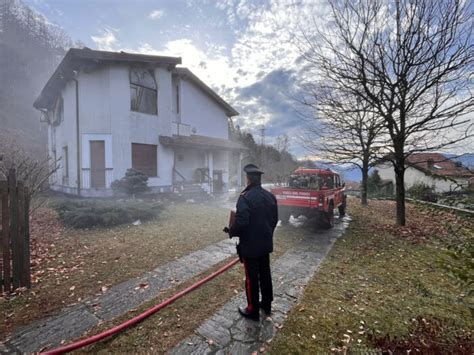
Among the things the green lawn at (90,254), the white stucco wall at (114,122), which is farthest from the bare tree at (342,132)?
the white stucco wall at (114,122)

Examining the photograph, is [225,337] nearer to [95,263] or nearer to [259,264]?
[259,264]

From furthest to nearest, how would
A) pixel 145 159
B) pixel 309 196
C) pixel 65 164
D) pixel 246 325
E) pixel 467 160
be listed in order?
1. pixel 65 164
2. pixel 145 159
3. pixel 309 196
4. pixel 467 160
5. pixel 246 325

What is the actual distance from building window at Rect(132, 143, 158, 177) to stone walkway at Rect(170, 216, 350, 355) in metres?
10.9

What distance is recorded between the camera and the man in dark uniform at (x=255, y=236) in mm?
2861

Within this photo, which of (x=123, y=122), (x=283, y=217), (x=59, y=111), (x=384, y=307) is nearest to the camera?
(x=384, y=307)

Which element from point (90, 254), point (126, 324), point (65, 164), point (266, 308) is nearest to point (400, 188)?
point (266, 308)

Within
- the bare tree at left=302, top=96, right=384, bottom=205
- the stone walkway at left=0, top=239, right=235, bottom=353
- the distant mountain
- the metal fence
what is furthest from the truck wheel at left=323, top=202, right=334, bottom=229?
the metal fence

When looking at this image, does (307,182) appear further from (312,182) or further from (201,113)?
(201,113)

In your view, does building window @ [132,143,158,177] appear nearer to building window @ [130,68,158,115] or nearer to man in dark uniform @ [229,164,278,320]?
building window @ [130,68,158,115]

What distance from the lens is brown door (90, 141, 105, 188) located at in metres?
12.4

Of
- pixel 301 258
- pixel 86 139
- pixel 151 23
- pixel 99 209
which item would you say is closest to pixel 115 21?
pixel 151 23

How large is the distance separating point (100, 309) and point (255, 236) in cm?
238

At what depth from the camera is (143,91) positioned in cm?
1355

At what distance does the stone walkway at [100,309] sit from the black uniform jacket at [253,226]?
1793 mm
